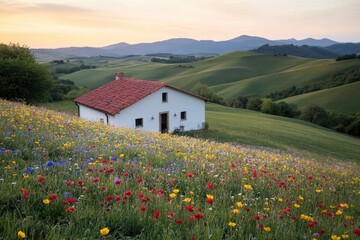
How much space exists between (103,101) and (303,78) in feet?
382

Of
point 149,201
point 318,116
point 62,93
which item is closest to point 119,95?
point 149,201

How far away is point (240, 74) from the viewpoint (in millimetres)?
169125

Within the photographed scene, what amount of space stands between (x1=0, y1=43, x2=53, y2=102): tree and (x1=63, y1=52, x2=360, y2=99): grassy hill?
89.3m

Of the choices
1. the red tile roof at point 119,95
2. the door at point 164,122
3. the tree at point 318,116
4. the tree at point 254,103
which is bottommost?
the tree at point 318,116

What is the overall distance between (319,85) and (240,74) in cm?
5331

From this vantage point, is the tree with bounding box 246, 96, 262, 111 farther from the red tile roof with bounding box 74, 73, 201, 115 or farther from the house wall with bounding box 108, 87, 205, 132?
the red tile roof with bounding box 74, 73, 201, 115

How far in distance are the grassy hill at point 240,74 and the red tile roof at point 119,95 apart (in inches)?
3407

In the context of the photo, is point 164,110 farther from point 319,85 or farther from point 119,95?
point 319,85

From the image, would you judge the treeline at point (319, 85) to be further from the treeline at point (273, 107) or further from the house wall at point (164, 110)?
the house wall at point (164, 110)

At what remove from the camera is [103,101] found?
39.7m

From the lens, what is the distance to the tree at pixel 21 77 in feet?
137

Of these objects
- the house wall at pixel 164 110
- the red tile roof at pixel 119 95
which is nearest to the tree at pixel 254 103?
the house wall at pixel 164 110

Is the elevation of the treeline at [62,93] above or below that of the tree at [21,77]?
below

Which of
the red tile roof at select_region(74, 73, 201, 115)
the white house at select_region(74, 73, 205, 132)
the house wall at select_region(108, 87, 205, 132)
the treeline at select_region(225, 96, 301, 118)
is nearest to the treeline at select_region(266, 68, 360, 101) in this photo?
the treeline at select_region(225, 96, 301, 118)
